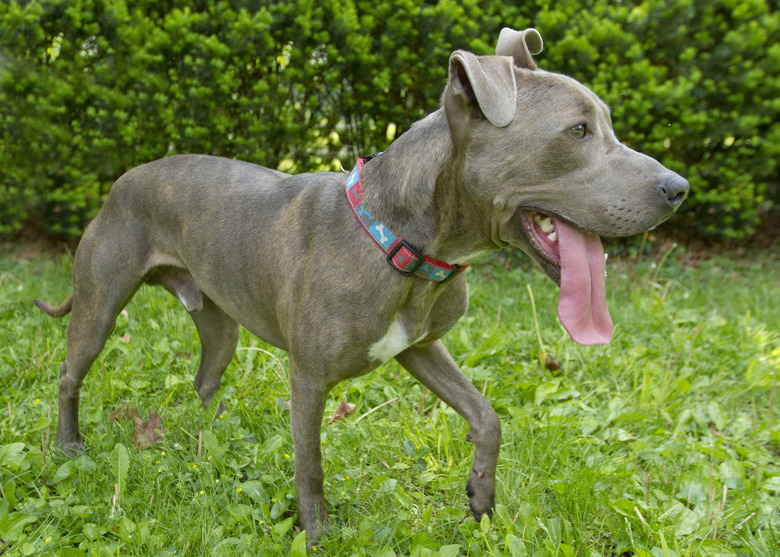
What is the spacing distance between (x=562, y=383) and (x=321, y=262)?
193 centimetres

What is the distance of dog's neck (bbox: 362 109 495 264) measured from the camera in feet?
7.41

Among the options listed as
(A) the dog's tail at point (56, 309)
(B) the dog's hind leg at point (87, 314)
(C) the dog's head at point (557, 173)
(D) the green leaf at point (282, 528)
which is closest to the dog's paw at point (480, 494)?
(D) the green leaf at point (282, 528)

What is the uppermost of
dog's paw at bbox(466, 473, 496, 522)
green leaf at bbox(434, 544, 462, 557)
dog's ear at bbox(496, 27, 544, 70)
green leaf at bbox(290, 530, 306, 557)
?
dog's ear at bbox(496, 27, 544, 70)

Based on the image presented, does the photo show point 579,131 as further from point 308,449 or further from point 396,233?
Answer: point 308,449

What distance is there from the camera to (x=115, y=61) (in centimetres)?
524

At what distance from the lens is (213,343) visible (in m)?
3.39

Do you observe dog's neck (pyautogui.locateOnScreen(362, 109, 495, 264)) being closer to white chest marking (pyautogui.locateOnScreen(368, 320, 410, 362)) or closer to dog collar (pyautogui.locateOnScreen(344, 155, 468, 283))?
dog collar (pyautogui.locateOnScreen(344, 155, 468, 283))

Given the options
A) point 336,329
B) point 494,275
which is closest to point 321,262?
point 336,329

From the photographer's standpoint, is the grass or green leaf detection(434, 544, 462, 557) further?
the grass

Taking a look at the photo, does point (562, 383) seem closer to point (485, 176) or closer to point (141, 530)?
point (485, 176)

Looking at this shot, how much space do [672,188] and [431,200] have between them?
0.74m

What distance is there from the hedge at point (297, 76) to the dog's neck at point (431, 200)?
3.06 meters

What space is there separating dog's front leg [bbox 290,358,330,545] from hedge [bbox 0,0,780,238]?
323 cm

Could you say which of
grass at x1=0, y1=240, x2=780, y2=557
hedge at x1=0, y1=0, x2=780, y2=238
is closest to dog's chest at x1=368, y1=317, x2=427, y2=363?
grass at x1=0, y1=240, x2=780, y2=557
